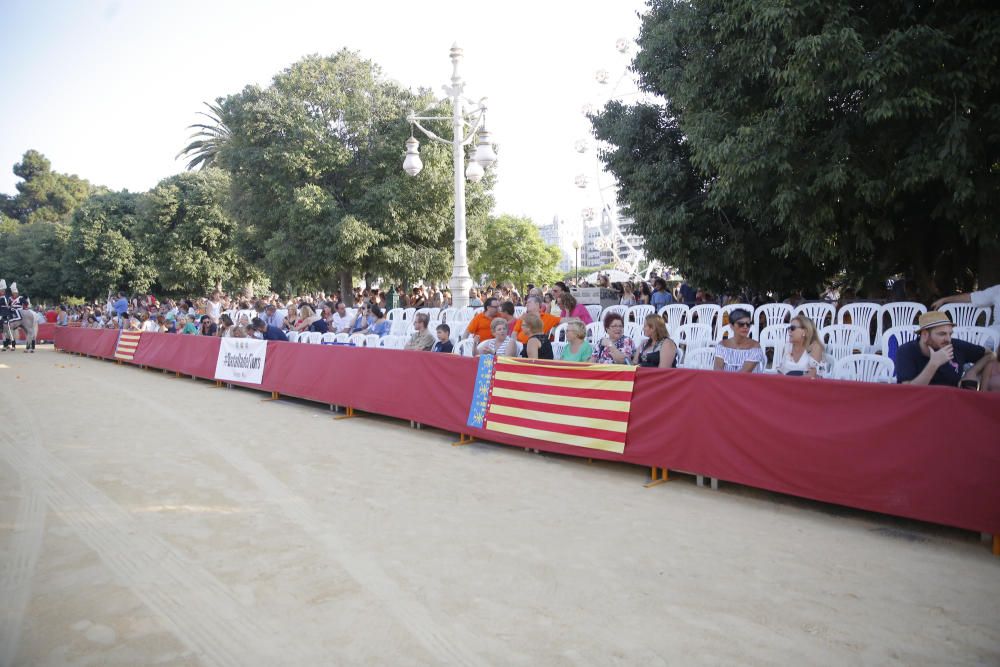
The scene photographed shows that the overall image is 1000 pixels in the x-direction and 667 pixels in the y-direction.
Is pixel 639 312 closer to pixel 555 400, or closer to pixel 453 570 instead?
pixel 555 400

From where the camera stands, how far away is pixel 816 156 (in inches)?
327

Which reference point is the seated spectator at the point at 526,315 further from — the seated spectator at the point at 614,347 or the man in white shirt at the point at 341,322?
the man in white shirt at the point at 341,322

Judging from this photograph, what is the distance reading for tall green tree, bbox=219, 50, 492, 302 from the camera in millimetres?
24344

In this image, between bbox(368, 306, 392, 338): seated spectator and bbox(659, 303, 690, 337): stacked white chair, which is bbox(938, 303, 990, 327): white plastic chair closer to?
bbox(659, 303, 690, 337): stacked white chair

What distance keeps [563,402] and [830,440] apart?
2946mm

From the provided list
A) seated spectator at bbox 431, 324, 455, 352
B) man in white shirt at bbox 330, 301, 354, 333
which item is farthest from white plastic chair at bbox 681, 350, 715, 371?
man in white shirt at bbox 330, 301, 354, 333

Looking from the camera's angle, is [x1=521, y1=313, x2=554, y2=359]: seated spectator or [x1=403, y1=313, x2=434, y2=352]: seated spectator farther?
[x1=403, y1=313, x2=434, y2=352]: seated spectator

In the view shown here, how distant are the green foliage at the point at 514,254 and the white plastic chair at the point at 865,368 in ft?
191

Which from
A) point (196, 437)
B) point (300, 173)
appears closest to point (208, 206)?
point (300, 173)

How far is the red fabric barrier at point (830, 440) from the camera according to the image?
4.61m

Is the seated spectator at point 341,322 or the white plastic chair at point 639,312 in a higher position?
the white plastic chair at point 639,312

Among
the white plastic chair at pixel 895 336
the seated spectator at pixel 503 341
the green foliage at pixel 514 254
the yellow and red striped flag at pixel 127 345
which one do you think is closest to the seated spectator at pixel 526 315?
the seated spectator at pixel 503 341

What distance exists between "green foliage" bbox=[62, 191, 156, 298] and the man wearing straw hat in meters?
43.7

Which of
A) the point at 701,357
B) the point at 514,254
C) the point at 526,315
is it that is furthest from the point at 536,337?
the point at 514,254
